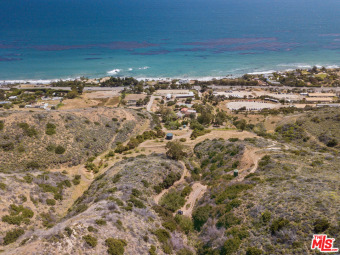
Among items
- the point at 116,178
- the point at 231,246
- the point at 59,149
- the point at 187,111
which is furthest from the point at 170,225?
the point at 187,111

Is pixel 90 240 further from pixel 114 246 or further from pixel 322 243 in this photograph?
pixel 322 243

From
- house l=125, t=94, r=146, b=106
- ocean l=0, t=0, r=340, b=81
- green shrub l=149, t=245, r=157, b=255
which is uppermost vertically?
ocean l=0, t=0, r=340, b=81

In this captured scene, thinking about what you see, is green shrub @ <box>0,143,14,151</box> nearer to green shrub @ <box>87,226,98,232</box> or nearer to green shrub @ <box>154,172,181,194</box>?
green shrub @ <box>154,172,181,194</box>

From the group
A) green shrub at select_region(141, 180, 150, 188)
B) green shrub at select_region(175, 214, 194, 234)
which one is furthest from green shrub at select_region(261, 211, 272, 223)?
green shrub at select_region(141, 180, 150, 188)

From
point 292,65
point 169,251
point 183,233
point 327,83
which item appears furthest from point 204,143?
point 292,65

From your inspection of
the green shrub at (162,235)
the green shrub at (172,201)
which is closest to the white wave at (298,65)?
the green shrub at (172,201)

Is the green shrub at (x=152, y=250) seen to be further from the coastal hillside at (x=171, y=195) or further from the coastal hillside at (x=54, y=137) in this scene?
the coastal hillside at (x=54, y=137)
